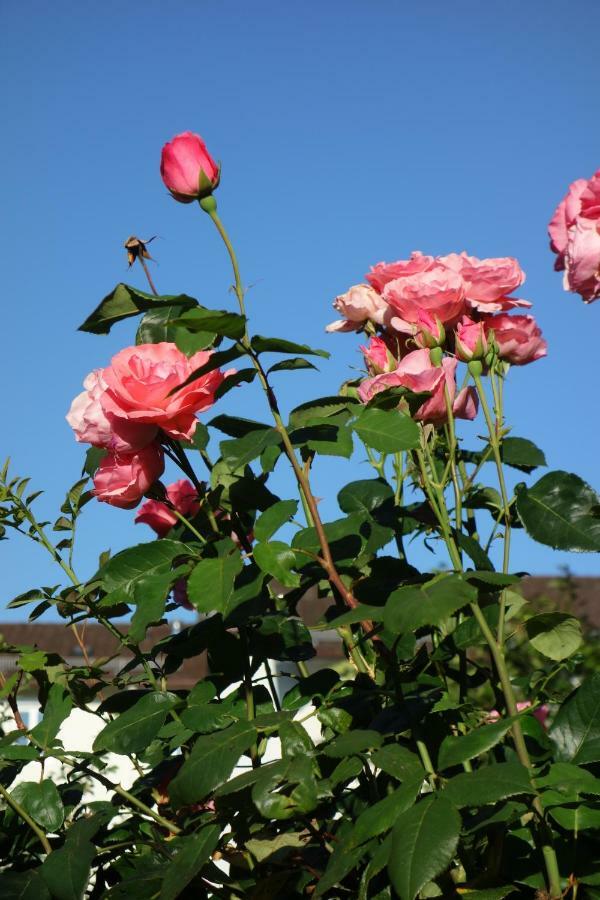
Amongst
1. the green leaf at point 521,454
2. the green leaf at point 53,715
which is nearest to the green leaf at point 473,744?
the green leaf at point 521,454

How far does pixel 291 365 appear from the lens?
1.36m

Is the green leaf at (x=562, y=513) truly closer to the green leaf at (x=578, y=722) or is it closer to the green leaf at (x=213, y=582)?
the green leaf at (x=578, y=722)

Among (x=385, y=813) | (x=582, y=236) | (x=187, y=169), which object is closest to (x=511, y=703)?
(x=385, y=813)

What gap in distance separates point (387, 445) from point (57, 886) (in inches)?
28.2

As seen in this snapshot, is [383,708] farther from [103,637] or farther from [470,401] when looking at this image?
[103,637]

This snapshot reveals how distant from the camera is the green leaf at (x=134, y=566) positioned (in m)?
1.41

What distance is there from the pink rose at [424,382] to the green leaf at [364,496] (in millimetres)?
166

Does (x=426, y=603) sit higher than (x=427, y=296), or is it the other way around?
(x=427, y=296)

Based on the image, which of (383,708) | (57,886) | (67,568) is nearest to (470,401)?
(383,708)

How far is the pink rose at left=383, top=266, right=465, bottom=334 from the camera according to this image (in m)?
1.52

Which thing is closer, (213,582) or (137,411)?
(213,582)

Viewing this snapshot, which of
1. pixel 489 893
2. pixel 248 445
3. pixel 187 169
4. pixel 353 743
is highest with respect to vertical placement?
pixel 187 169

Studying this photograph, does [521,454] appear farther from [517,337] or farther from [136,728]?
[136,728]

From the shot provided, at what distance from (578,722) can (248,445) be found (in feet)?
1.87
